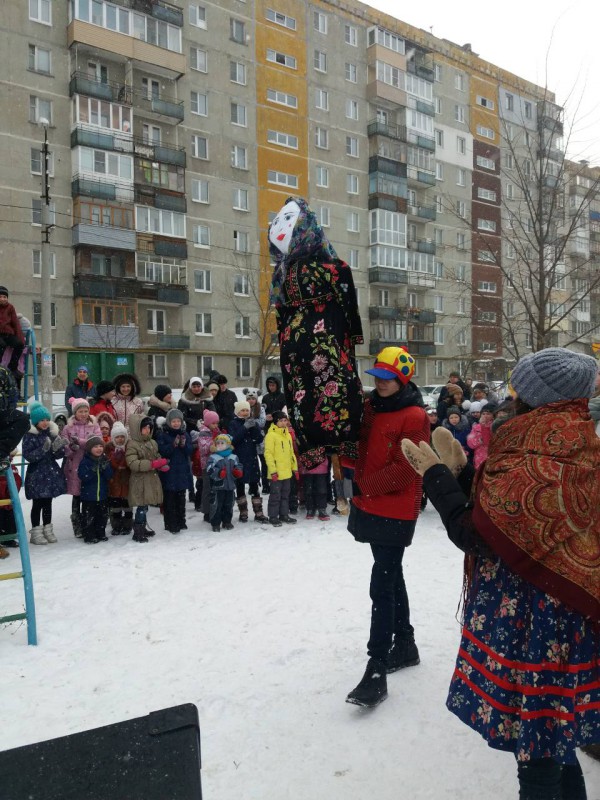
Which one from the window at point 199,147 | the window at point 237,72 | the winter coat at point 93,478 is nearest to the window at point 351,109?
the window at point 237,72

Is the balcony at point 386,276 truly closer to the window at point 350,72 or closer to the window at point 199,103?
the window at point 350,72

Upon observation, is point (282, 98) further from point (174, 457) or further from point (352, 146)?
point (174, 457)

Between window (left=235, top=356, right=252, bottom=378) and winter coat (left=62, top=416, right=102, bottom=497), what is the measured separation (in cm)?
2690

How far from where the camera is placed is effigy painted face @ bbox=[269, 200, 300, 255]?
2842 millimetres

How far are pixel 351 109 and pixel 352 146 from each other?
228 cm

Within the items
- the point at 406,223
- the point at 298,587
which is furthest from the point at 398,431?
the point at 406,223

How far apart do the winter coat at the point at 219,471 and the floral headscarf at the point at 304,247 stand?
5.26 m

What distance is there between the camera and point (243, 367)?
34.9 m

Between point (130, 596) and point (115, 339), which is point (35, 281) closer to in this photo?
point (115, 339)

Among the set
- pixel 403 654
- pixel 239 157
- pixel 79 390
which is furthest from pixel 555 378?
pixel 239 157

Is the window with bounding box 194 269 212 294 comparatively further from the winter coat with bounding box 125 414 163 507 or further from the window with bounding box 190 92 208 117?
the winter coat with bounding box 125 414 163 507

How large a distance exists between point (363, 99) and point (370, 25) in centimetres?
472

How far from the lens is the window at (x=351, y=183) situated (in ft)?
124

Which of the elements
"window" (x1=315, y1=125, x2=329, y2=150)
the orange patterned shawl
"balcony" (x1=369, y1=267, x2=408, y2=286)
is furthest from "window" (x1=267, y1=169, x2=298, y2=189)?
the orange patterned shawl
